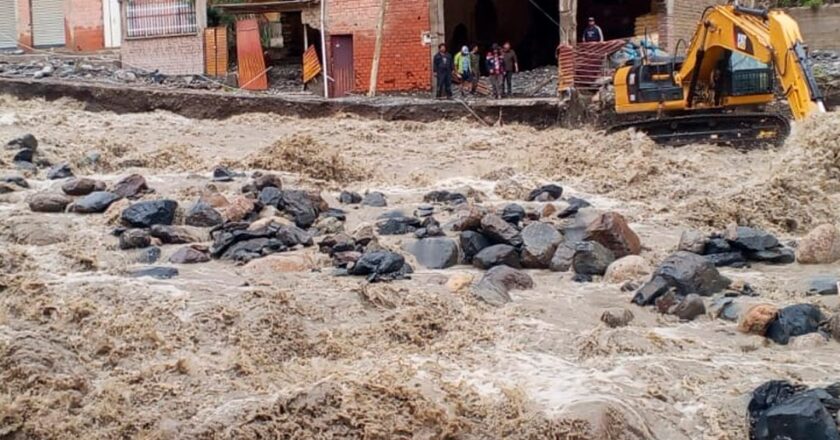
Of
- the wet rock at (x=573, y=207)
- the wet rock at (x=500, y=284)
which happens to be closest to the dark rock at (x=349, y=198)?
the wet rock at (x=573, y=207)

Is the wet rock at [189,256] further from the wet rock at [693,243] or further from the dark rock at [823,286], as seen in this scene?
the dark rock at [823,286]

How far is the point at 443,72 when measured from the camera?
1933 centimetres

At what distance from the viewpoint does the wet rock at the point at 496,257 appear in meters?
8.27

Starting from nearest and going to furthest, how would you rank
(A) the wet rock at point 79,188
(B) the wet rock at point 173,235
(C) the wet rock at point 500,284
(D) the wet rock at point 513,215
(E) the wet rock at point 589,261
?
(C) the wet rock at point 500,284 → (E) the wet rock at point 589,261 → (B) the wet rock at point 173,235 → (D) the wet rock at point 513,215 → (A) the wet rock at point 79,188

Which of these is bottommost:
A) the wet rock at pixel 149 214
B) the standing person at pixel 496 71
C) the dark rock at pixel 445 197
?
the dark rock at pixel 445 197

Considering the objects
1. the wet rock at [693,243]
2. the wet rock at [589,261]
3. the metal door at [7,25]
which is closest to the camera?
the wet rock at [589,261]

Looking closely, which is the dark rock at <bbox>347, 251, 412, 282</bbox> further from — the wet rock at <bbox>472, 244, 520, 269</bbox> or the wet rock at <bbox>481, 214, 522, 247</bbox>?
the wet rock at <bbox>481, 214, 522, 247</bbox>

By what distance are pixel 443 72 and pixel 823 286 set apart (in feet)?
40.8

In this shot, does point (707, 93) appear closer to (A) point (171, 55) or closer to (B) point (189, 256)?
(B) point (189, 256)

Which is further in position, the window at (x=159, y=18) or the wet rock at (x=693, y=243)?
the window at (x=159, y=18)

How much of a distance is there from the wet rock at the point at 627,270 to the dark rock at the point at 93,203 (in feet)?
16.4

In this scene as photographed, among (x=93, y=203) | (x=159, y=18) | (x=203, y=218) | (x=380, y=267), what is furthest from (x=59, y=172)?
(x=159, y=18)

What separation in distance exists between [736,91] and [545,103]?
3343mm

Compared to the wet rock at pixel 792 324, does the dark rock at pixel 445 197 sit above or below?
above
